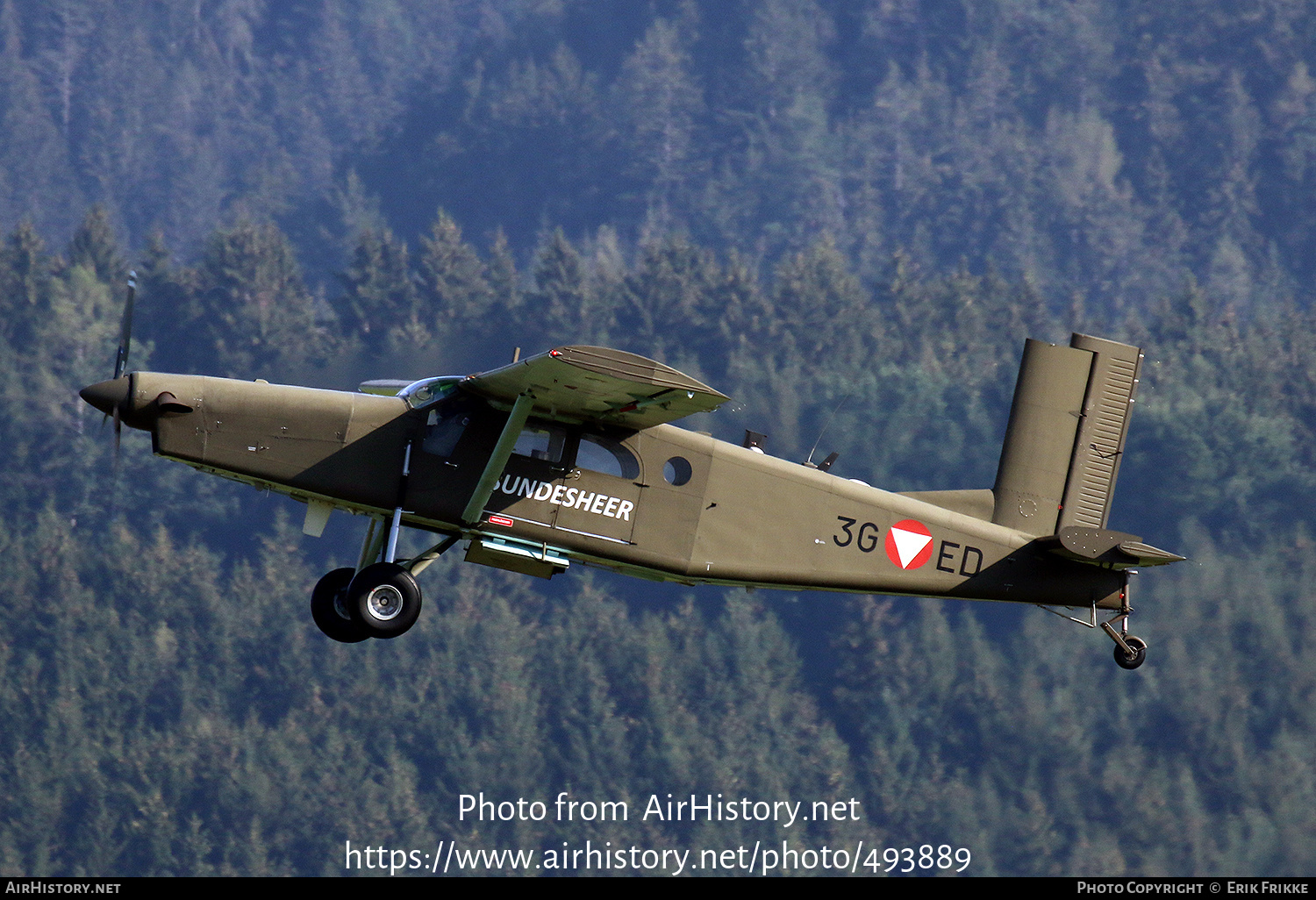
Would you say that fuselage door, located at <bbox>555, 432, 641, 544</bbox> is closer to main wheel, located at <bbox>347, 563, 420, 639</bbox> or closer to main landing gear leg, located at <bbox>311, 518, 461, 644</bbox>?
main landing gear leg, located at <bbox>311, 518, 461, 644</bbox>

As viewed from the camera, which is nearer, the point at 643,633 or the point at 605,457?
the point at 605,457

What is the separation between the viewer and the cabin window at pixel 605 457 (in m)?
19.4

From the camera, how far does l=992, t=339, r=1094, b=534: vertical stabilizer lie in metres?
22.2

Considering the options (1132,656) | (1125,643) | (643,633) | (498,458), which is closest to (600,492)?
(498,458)

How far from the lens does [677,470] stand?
19.7 m

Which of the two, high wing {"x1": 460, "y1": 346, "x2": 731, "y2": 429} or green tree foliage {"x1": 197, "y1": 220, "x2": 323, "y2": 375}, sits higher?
green tree foliage {"x1": 197, "y1": 220, "x2": 323, "y2": 375}

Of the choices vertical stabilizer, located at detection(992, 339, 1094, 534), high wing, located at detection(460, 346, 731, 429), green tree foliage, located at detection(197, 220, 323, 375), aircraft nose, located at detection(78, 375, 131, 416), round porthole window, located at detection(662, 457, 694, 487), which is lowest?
aircraft nose, located at detection(78, 375, 131, 416)

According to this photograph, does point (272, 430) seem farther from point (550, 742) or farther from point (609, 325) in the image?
point (609, 325)

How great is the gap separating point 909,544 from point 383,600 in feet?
→ 19.4

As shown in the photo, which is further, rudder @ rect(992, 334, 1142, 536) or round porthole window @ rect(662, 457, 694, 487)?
rudder @ rect(992, 334, 1142, 536)

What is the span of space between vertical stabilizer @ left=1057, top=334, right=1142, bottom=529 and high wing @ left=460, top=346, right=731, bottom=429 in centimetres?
614

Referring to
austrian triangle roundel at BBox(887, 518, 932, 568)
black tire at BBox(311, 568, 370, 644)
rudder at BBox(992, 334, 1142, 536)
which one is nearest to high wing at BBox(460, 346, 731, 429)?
black tire at BBox(311, 568, 370, 644)

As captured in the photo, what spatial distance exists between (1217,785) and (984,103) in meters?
140

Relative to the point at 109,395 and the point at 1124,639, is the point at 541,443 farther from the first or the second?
the point at 1124,639
